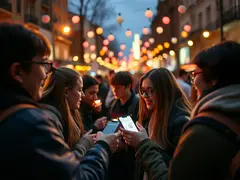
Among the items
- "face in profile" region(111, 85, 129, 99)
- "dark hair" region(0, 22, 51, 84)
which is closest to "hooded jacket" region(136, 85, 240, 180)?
"dark hair" region(0, 22, 51, 84)

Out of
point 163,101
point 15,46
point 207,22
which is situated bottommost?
point 163,101

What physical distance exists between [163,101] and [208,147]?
5.00ft

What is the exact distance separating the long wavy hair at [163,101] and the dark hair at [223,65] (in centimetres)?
119

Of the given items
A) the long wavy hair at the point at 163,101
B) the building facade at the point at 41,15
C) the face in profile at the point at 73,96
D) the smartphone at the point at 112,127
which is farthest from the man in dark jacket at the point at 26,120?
the face in profile at the point at 73,96

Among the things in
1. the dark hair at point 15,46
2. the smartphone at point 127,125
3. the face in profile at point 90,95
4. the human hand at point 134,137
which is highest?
the dark hair at point 15,46

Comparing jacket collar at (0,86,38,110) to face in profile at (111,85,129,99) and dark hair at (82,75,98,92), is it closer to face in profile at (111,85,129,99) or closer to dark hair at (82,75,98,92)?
dark hair at (82,75,98,92)

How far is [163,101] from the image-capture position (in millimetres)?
3148

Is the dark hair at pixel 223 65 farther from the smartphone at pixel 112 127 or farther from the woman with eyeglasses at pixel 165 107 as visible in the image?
the woman with eyeglasses at pixel 165 107

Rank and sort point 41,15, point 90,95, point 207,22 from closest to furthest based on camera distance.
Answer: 1. point 90,95
2. point 41,15
3. point 207,22

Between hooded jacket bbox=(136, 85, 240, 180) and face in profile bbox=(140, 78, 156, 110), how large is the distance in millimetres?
1478

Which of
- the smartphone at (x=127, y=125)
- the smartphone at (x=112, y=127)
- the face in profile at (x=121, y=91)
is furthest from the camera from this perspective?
the face in profile at (x=121, y=91)

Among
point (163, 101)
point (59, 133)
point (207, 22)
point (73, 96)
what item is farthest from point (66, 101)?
point (207, 22)

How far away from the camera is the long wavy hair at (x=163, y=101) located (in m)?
3.01

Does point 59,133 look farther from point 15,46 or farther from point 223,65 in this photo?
point 223,65
